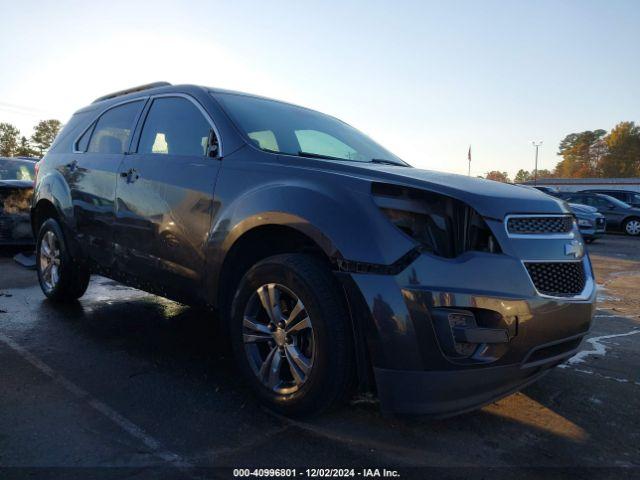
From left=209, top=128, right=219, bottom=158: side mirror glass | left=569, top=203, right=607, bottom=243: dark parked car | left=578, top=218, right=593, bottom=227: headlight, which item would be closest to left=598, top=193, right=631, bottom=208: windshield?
left=569, top=203, right=607, bottom=243: dark parked car

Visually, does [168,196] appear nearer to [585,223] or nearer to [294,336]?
[294,336]

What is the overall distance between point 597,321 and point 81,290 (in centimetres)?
496

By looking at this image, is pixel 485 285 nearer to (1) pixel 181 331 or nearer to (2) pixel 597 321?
(1) pixel 181 331

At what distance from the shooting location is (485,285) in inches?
Answer: 83.4

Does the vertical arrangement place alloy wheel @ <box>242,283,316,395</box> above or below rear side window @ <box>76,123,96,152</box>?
below

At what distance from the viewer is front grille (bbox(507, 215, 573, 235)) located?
2297mm

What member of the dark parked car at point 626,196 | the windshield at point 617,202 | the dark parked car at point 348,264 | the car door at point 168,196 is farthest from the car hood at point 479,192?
the dark parked car at point 626,196

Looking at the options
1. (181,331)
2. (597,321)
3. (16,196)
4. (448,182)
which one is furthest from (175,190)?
(16,196)

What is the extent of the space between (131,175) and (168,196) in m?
0.56

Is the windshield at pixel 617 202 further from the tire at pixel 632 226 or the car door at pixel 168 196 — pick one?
the car door at pixel 168 196

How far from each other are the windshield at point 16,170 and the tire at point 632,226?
62.0 feet

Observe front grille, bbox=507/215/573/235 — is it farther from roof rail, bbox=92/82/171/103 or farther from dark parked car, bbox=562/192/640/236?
dark parked car, bbox=562/192/640/236

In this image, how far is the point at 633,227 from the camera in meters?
18.2

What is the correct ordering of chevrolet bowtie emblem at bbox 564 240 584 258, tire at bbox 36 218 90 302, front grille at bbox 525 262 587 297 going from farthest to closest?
tire at bbox 36 218 90 302 → chevrolet bowtie emblem at bbox 564 240 584 258 → front grille at bbox 525 262 587 297
